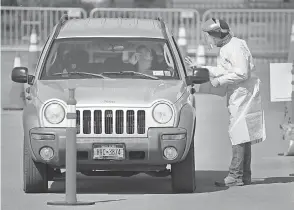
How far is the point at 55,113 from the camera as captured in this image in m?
12.0

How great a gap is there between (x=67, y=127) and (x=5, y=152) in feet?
15.0

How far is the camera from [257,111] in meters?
13.2

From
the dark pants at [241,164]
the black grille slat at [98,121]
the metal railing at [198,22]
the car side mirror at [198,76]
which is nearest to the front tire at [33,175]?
the black grille slat at [98,121]

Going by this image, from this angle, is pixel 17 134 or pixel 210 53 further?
pixel 210 53

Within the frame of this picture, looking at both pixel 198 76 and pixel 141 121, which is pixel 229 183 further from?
pixel 141 121

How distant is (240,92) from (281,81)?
2.83 metres

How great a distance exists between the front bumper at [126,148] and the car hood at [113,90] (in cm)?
33

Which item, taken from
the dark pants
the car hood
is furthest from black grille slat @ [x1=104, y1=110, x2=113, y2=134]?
the dark pants

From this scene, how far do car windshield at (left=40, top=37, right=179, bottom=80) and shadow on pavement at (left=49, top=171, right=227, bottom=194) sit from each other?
3.70ft

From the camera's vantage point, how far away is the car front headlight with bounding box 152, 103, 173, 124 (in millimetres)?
11977

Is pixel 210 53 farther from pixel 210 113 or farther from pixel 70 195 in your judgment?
pixel 70 195

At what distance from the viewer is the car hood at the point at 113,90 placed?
474 inches

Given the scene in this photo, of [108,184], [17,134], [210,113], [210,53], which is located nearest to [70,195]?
[108,184]

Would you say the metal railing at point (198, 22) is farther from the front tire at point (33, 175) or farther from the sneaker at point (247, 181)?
the front tire at point (33, 175)
